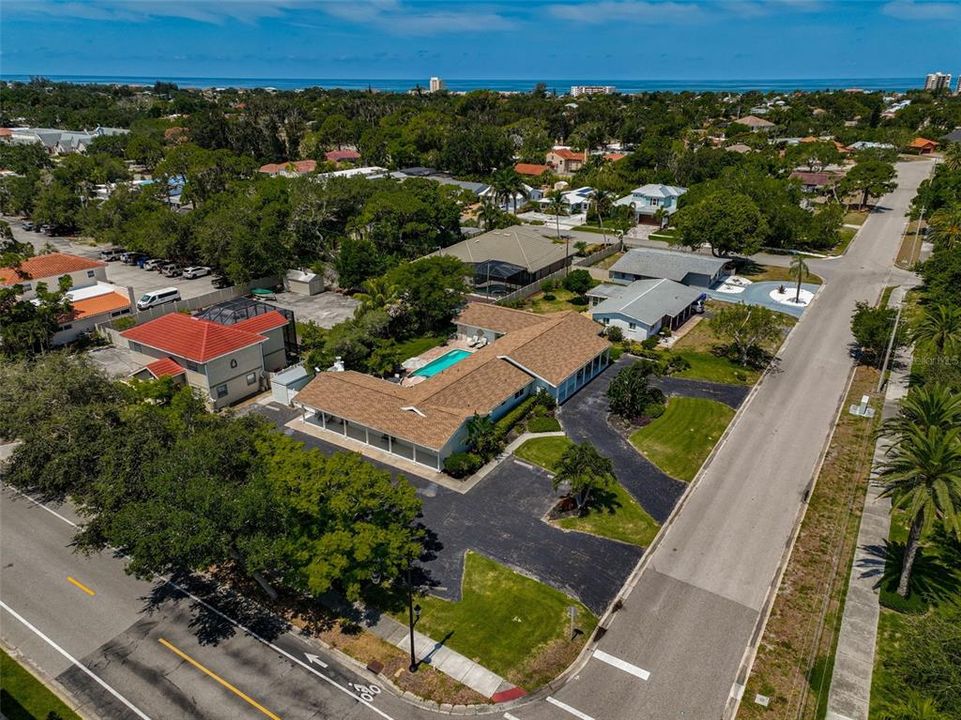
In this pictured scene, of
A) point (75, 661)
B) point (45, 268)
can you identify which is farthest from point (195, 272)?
point (75, 661)

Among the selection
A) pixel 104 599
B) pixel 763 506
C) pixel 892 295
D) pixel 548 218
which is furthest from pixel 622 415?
pixel 548 218

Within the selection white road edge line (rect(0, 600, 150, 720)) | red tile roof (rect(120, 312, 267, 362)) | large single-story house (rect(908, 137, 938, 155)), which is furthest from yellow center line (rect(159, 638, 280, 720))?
large single-story house (rect(908, 137, 938, 155))

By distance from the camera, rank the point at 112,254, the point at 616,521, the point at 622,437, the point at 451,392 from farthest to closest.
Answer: the point at 112,254, the point at 622,437, the point at 451,392, the point at 616,521

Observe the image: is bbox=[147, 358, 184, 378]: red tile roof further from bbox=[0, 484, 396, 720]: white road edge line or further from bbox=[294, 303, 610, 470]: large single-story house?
bbox=[0, 484, 396, 720]: white road edge line

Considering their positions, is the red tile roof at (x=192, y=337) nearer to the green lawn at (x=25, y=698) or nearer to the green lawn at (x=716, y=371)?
the green lawn at (x=25, y=698)

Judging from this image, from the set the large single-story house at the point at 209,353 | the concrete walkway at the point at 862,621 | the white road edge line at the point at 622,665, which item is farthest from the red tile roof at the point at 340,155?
the white road edge line at the point at 622,665

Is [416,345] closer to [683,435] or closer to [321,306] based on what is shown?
[321,306]

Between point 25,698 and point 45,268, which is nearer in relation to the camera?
point 25,698
